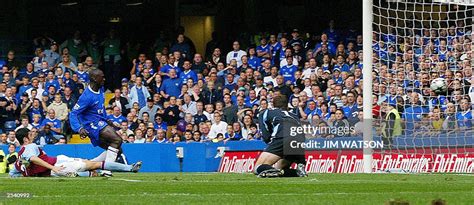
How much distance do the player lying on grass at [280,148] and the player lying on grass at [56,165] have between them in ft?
6.63

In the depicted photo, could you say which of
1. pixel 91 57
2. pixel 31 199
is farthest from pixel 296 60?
pixel 31 199

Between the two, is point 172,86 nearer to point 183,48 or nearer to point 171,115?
point 171,115

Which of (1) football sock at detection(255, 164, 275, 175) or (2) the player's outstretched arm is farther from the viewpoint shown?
(2) the player's outstretched arm

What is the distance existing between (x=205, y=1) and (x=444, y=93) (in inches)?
591

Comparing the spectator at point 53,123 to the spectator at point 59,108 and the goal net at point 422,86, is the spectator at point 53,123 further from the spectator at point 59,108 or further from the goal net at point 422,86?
the goal net at point 422,86

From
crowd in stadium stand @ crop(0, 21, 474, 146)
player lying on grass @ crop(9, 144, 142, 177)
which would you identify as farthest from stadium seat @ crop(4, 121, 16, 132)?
player lying on grass @ crop(9, 144, 142, 177)

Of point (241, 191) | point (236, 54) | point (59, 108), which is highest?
point (236, 54)

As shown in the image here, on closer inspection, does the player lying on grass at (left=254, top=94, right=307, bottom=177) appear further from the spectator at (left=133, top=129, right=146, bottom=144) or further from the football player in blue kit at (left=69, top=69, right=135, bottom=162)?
the spectator at (left=133, top=129, right=146, bottom=144)

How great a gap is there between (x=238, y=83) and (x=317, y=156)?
5264 millimetres

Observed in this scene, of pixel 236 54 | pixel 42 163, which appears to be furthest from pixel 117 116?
pixel 42 163

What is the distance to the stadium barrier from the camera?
75.0 feet

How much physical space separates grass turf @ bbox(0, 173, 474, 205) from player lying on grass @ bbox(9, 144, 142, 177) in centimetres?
97

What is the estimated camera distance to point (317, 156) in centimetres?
2458

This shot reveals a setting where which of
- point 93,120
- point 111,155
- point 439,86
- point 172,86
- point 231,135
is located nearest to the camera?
point 111,155
